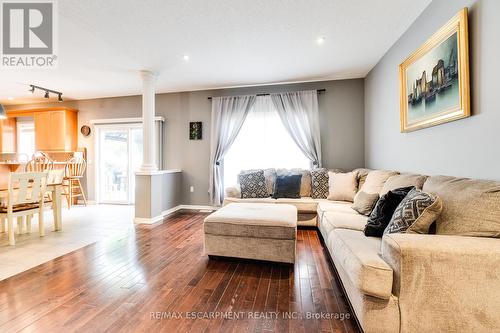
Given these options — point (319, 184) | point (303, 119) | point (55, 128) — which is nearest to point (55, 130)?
point (55, 128)

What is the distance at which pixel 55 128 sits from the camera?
18.9 ft

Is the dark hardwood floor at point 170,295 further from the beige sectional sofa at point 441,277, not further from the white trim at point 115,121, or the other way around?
the white trim at point 115,121

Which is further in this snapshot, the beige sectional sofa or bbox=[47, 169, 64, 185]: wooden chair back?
bbox=[47, 169, 64, 185]: wooden chair back

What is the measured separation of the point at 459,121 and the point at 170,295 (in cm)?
277

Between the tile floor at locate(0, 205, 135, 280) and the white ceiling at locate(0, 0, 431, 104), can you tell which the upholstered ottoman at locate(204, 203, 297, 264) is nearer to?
the tile floor at locate(0, 205, 135, 280)

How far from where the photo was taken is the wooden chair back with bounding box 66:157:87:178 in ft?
17.9

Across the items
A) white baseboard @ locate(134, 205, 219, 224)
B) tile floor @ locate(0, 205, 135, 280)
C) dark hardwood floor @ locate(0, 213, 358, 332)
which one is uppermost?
white baseboard @ locate(134, 205, 219, 224)

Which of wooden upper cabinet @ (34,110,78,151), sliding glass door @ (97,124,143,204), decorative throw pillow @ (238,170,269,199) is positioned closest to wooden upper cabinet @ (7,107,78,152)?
Answer: wooden upper cabinet @ (34,110,78,151)

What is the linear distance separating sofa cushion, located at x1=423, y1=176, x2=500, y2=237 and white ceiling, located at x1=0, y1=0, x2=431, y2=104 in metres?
1.93

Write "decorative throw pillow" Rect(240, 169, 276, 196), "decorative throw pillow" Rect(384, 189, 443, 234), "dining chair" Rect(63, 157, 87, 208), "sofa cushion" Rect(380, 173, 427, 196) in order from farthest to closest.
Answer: "dining chair" Rect(63, 157, 87, 208)
"decorative throw pillow" Rect(240, 169, 276, 196)
"sofa cushion" Rect(380, 173, 427, 196)
"decorative throw pillow" Rect(384, 189, 443, 234)

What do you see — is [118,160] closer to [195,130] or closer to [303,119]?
[195,130]

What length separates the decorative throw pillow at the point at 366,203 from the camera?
266cm

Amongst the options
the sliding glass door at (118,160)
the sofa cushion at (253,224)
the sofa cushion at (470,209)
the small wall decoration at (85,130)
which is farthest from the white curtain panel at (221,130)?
the sofa cushion at (470,209)

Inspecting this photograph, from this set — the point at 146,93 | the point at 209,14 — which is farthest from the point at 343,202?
the point at 146,93
